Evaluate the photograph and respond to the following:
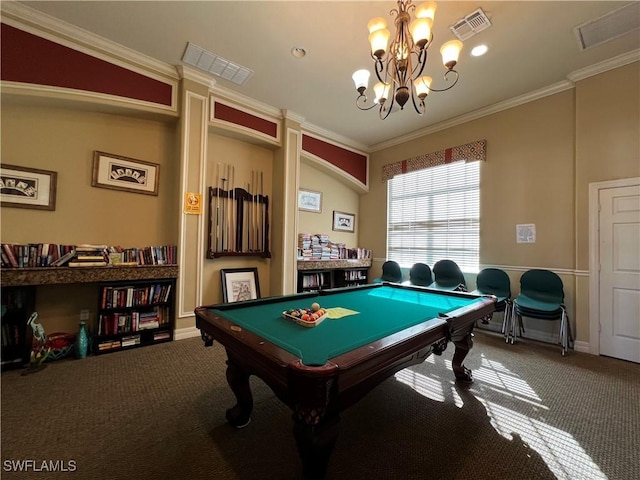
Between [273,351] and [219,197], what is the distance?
126 inches

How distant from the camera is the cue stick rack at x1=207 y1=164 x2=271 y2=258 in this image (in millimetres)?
3811

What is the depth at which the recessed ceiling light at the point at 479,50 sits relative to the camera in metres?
2.79

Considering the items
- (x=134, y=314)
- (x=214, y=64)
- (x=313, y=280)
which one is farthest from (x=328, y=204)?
(x=134, y=314)

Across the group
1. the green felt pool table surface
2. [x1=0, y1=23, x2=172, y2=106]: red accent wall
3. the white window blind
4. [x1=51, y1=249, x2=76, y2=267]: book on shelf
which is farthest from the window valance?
[x1=51, y1=249, x2=76, y2=267]: book on shelf

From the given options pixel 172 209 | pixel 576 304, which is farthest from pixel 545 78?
pixel 172 209

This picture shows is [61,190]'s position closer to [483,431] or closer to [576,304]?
[483,431]

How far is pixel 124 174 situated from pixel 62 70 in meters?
1.08

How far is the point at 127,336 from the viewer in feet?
9.64

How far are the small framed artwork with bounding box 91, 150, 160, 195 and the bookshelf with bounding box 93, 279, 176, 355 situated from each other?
1149 millimetres

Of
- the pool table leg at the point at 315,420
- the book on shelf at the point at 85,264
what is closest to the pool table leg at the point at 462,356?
the pool table leg at the point at 315,420

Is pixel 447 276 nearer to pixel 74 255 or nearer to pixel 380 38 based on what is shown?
pixel 380 38

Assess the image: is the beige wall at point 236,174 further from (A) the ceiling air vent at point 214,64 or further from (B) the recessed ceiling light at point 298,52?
(B) the recessed ceiling light at point 298,52

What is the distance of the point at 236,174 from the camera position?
4133 millimetres

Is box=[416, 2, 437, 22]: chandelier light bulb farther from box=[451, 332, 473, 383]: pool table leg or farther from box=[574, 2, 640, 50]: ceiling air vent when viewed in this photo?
box=[451, 332, 473, 383]: pool table leg
